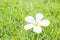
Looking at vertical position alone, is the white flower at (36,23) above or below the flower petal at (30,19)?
below

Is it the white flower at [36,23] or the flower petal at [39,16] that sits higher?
the flower petal at [39,16]

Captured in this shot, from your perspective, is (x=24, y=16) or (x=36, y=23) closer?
(x=36, y=23)

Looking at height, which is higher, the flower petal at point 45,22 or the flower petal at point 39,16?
the flower petal at point 39,16

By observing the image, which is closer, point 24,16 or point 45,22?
point 45,22

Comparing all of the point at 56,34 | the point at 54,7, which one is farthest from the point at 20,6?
the point at 56,34

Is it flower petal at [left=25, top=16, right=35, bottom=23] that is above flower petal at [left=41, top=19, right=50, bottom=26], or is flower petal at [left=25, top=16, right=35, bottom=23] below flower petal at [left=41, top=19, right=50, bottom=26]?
above

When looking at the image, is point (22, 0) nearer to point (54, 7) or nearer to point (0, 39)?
point (54, 7)

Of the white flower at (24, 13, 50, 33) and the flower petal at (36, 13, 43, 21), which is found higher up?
the flower petal at (36, 13, 43, 21)

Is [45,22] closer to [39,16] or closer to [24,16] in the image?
[39,16]

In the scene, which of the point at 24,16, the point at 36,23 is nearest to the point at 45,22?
the point at 36,23

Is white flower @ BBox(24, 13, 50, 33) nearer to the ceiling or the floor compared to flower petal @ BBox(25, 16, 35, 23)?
nearer to the floor
